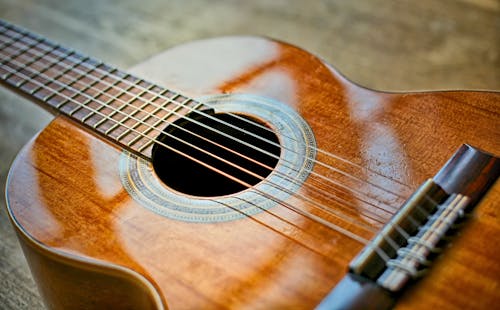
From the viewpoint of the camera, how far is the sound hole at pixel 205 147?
875mm

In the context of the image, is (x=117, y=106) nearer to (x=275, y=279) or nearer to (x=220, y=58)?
(x=220, y=58)

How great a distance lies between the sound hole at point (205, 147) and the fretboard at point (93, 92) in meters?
0.03

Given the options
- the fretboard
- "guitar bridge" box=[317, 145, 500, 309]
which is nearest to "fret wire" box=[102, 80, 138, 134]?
the fretboard

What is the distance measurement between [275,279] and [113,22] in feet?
4.33

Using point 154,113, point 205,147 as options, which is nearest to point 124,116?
point 154,113

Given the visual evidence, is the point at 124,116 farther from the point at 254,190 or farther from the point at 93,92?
the point at 254,190

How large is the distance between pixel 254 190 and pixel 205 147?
23 cm

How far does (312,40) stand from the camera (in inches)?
60.7

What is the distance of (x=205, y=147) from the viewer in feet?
3.09

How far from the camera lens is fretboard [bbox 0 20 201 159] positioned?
88 cm

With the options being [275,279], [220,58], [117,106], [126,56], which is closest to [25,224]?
[117,106]

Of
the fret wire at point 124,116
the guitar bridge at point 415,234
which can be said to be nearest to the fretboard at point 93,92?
the fret wire at point 124,116

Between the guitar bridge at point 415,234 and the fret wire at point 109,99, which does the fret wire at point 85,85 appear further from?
the guitar bridge at point 415,234

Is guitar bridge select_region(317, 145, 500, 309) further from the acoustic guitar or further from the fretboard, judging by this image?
the fretboard
